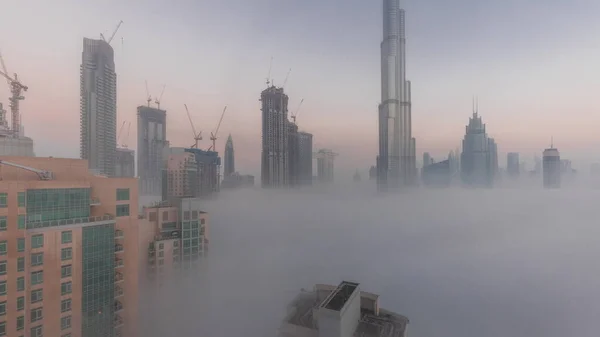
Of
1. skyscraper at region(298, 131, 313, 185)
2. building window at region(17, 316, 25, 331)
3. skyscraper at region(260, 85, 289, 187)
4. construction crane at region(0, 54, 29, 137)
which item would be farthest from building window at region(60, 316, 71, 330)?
skyscraper at region(298, 131, 313, 185)

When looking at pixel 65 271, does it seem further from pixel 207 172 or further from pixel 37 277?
pixel 207 172

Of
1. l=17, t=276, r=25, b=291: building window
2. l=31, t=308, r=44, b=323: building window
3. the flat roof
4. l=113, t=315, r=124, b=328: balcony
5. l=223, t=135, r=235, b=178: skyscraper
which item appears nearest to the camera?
l=17, t=276, r=25, b=291: building window

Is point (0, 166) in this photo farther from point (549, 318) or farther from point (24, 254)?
point (549, 318)

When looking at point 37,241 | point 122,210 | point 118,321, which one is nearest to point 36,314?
point 37,241

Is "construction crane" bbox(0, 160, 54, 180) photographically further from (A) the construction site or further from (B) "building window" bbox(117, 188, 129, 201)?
(A) the construction site

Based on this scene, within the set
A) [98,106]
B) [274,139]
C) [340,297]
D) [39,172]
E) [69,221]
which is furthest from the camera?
[274,139]
